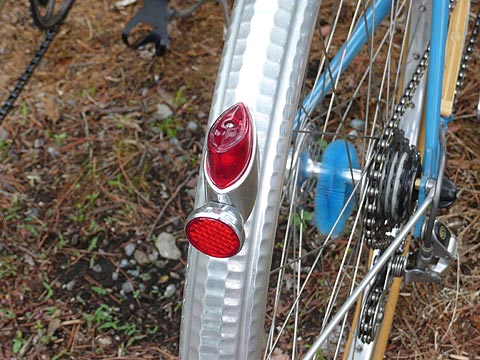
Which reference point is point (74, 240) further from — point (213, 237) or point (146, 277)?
point (213, 237)

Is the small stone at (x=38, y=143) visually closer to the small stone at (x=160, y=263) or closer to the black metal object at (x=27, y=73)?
the black metal object at (x=27, y=73)

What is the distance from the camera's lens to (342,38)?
2.27m

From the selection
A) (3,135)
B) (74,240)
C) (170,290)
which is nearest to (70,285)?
(74,240)

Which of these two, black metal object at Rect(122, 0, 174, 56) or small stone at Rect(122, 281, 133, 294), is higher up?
black metal object at Rect(122, 0, 174, 56)

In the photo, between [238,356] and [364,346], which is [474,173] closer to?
[364,346]

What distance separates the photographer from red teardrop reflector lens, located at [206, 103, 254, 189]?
2.75 feet

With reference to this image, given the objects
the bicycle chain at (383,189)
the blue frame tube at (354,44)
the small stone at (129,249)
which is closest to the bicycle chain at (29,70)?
the small stone at (129,249)

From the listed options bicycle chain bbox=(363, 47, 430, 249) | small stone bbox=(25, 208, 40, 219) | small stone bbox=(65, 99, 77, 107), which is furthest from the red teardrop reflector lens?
small stone bbox=(65, 99, 77, 107)

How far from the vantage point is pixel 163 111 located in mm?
2168

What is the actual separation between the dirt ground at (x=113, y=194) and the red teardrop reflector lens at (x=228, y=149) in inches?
37.2

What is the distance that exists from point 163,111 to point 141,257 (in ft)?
1.56

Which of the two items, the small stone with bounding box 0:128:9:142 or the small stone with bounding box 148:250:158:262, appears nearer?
the small stone with bounding box 148:250:158:262

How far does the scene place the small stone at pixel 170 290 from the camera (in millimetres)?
1804

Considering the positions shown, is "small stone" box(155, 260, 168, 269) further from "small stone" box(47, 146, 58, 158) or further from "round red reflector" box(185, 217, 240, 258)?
"round red reflector" box(185, 217, 240, 258)
